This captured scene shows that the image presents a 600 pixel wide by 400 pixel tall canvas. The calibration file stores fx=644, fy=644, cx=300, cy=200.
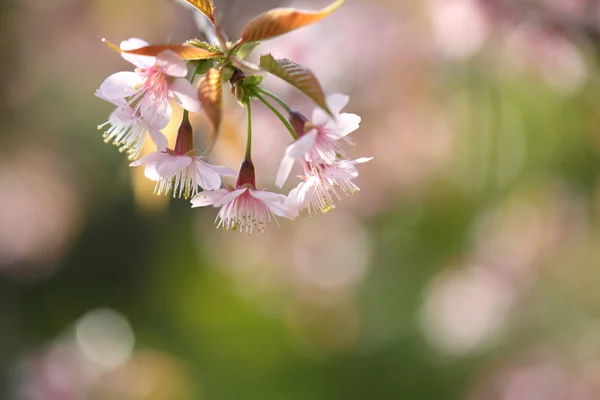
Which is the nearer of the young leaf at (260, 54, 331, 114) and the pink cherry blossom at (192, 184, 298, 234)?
the young leaf at (260, 54, 331, 114)

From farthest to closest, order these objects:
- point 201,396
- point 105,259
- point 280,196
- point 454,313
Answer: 1. point 105,259
2. point 201,396
3. point 454,313
4. point 280,196

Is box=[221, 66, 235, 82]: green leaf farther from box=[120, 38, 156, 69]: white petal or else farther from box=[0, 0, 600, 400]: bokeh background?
box=[0, 0, 600, 400]: bokeh background

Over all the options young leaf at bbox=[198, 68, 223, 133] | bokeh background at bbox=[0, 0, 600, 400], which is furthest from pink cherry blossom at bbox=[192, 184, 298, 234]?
bokeh background at bbox=[0, 0, 600, 400]

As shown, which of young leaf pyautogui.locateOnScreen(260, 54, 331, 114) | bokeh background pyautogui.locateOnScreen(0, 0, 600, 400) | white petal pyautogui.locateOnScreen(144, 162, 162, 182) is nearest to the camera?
young leaf pyautogui.locateOnScreen(260, 54, 331, 114)

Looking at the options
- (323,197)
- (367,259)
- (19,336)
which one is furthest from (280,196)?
(19,336)

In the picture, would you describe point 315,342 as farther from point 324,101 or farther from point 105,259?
point 324,101

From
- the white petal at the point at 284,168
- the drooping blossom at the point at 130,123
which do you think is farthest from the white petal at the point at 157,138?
the white petal at the point at 284,168
